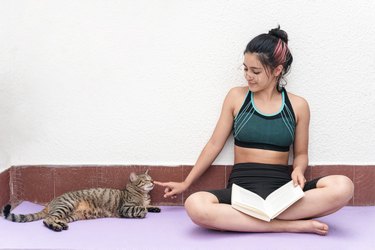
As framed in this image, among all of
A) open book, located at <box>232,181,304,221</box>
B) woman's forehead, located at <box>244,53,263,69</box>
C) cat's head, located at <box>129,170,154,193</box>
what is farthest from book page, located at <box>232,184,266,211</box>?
woman's forehead, located at <box>244,53,263,69</box>

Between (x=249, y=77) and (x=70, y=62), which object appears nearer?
(x=249, y=77)

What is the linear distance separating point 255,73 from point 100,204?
3.14ft

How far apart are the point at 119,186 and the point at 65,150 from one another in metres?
0.33

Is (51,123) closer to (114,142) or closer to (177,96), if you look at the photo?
(114,142)

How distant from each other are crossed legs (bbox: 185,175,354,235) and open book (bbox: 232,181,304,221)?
0.04m

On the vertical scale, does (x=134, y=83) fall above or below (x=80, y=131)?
above

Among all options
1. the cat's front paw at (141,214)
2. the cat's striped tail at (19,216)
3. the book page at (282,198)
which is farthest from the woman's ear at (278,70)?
the cat's striped tail at (19,216)

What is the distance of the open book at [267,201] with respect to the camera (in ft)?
5.93

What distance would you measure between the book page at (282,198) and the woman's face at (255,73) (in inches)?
18.7

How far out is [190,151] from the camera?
2279 mm

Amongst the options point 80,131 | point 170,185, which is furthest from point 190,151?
point 80,131

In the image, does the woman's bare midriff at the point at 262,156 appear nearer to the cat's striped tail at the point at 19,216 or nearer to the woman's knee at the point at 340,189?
the woman's knee at the point at 340,189

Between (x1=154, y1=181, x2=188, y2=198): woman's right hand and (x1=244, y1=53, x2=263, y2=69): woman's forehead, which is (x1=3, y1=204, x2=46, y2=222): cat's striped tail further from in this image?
(x1=244, y1=53, x2=263, y2=69): woman's forehead

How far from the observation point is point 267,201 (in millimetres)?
1905
